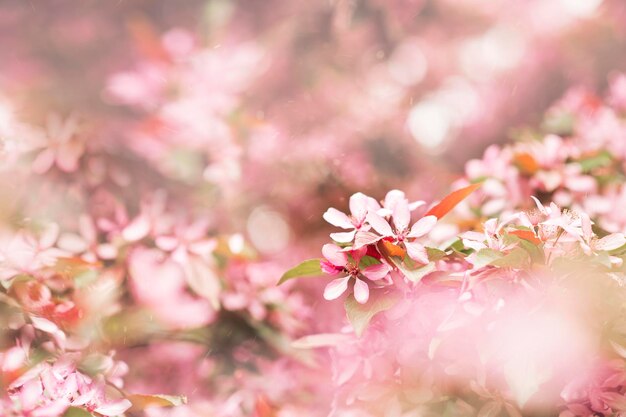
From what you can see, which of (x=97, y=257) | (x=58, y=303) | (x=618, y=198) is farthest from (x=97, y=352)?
(x=618, y=198)

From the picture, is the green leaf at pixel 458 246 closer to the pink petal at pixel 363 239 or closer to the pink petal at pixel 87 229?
the pink petal at pixel 363 239

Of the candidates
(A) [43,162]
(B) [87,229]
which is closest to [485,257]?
(B) [87,229]

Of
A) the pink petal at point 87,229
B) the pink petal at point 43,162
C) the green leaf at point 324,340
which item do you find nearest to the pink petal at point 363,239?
the green leaf at point 324,340

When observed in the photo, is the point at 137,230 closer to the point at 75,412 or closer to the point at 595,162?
the point at 75,412

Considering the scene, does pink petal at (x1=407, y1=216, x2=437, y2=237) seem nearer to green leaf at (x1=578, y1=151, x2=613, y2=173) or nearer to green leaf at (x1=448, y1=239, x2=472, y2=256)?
green leaf at (x1=448, y1=239, x2=472, y2=256)

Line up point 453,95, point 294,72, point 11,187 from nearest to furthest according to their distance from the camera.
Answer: point 11,187 → point 294,72 → point 453,95

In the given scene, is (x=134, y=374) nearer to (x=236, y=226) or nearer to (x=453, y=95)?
(x=236, y=226)

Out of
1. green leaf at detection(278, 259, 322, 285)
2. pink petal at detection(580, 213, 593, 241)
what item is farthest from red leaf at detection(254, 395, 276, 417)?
pink petal at detection(580, 213, 593, 241)
